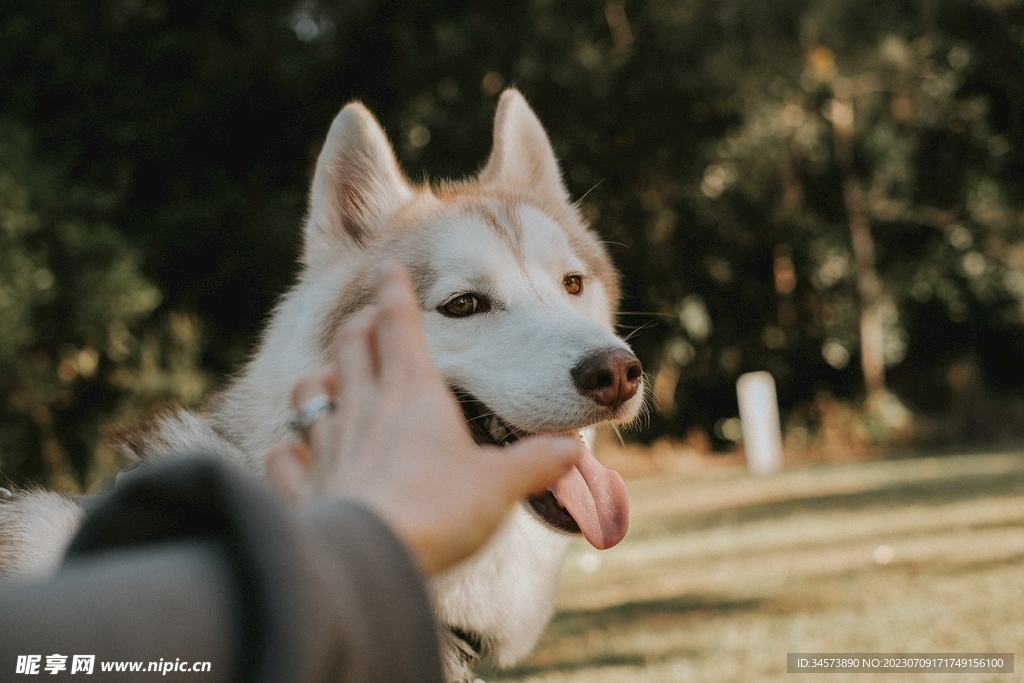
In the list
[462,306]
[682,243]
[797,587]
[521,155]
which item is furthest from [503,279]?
[682,243]

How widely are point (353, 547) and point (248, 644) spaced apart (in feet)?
0.35

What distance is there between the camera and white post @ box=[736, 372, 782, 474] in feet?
53.5

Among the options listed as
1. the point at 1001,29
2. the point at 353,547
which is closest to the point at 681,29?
the point at 1001,29

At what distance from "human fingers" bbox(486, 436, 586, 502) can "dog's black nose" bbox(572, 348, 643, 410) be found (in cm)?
127

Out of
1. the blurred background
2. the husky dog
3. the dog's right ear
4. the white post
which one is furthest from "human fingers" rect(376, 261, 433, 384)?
the white post

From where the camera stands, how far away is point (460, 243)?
280 cm

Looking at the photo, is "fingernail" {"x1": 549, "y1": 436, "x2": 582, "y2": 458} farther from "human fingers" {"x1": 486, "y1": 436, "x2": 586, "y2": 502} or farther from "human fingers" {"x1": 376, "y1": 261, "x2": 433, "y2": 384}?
"human fingers" {"x1": 376, "y1": 261, "x2": 433, "y2": 384}

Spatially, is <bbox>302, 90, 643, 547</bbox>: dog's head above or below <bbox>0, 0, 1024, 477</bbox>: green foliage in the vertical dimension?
above

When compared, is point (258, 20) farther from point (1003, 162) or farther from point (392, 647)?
point (1003, 162)

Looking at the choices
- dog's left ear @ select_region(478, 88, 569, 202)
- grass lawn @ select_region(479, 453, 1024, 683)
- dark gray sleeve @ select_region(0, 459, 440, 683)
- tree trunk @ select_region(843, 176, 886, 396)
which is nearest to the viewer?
dark gray sleeve @ select_region(0, 459, 440, 683)

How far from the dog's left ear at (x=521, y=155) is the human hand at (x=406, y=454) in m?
2.44

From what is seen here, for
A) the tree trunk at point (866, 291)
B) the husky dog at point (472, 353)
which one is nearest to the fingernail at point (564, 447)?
the husky dog at point (472, 353)

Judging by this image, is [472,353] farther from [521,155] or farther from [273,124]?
[273,124]

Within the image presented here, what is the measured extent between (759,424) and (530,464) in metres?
16.3
